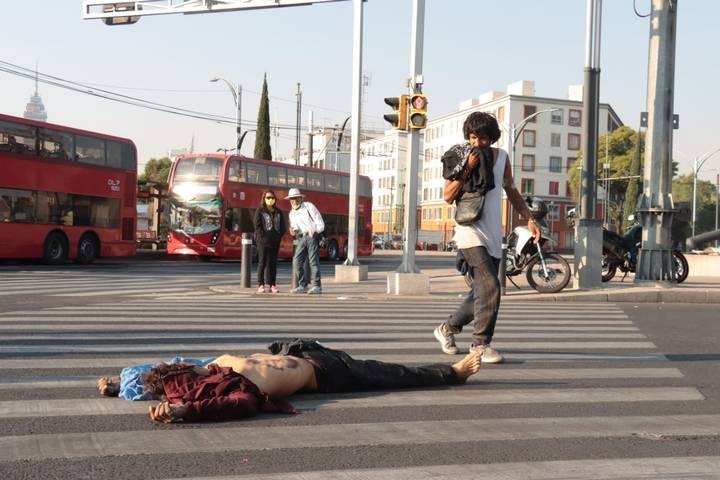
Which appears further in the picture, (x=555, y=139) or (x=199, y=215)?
(x=555, y=139)

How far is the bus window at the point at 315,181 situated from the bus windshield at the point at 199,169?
5543 millimetres

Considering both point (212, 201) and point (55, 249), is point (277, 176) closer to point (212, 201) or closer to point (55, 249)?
point (212, 201)

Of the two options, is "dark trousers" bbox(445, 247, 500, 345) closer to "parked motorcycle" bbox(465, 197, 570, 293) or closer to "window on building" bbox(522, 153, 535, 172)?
"parked motorcycle" bbox(465, 197, 570, 293)

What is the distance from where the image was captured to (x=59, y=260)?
84.4 ft

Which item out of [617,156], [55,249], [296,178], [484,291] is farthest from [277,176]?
[617,156]

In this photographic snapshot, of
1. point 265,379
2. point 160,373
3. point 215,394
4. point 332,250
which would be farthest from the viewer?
point 332,250

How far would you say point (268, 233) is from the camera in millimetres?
15570

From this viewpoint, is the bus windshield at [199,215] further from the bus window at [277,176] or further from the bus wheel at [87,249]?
the bus wheel at [87,249]

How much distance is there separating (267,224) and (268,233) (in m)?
0.17

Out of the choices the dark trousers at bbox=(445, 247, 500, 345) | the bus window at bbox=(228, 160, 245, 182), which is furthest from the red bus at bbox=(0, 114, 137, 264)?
the dark trousers at bbox=(445, 247, 500, 345)

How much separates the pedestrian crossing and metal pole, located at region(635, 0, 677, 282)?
754cm

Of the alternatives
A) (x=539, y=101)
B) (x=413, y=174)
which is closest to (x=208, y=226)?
(x=413, y=174)

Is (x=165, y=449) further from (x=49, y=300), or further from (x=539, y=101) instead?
(x=539, y=101)

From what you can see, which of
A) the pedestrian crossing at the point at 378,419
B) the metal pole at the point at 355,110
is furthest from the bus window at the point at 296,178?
the pedestrian crossing at the point at 378,419
